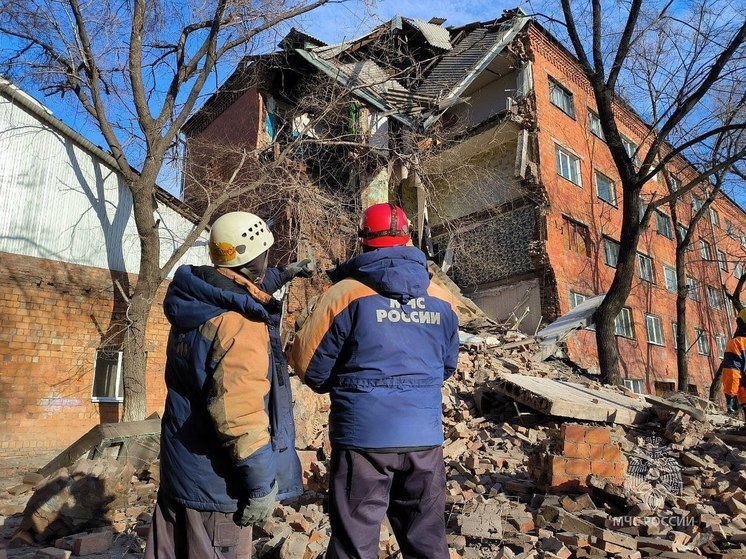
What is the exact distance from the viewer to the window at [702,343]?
22859mm

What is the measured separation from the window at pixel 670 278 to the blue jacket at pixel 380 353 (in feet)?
75.1

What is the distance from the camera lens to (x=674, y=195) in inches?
431

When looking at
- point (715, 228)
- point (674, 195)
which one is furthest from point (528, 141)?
point (715, 228)

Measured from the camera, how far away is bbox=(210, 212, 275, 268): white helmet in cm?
235

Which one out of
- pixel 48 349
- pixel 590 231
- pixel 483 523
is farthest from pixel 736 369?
pixel 590 231

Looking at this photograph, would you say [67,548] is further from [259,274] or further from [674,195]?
[674,195]

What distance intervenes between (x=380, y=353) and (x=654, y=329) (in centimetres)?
2077

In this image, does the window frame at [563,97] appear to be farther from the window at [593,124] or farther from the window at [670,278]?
the window at [670,278]

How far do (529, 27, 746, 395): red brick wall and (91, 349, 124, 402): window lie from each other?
12.0 meters

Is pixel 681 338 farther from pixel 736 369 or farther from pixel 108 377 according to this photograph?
pixel 108 377

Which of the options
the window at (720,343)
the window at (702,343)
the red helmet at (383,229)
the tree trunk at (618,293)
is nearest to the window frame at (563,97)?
the tree trunk at (618,293)

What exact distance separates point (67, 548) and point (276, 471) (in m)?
2.70

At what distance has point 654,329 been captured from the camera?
19.8m

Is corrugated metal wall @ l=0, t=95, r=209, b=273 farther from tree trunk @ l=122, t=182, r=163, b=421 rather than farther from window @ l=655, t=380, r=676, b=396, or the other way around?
window @ l=655, t=380, r=676, b=396
